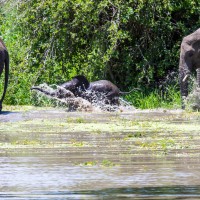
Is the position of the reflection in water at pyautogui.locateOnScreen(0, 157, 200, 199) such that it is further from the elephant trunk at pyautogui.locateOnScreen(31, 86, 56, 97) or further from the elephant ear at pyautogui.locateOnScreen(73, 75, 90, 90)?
the elephant trunk at pyautogui.locateOnScreen(31, 86, 56, 97)

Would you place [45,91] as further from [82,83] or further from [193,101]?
[193,101]

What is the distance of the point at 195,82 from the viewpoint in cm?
1692

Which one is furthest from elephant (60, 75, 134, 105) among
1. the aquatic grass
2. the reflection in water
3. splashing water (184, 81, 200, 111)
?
the reflection in water

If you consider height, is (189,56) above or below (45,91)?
above

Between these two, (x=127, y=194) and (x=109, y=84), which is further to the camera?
(x=109, y=84)

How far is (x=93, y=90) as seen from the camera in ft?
57.4

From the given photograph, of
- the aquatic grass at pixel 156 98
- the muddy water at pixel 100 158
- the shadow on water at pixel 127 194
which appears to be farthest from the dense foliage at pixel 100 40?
the shadow on water at pixel 127 194

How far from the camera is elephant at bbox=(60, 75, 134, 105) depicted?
1748 cm

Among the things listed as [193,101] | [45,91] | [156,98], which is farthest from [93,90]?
[193,101]

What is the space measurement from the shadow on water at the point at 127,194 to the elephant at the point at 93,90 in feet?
37.5

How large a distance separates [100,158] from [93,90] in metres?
9.39

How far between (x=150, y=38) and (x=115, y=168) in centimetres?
1244

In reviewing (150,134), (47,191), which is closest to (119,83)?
(150,134)

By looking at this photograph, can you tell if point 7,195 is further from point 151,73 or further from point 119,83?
point 119,83
